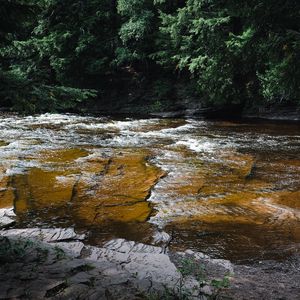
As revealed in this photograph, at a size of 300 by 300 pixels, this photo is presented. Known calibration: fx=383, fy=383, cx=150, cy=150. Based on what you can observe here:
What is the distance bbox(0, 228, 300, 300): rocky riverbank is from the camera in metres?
3.40

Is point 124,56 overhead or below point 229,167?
overhead

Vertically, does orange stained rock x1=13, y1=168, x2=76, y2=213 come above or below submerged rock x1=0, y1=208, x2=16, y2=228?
below

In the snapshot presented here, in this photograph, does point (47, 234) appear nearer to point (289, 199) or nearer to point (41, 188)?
point (41, 188)

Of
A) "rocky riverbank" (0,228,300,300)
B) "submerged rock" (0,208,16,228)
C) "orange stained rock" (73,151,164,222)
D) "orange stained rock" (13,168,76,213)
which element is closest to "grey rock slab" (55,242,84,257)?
"rocky riverbank" (0,228,300,300)

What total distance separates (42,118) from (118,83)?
9039mm

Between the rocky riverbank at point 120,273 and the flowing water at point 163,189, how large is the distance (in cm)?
38

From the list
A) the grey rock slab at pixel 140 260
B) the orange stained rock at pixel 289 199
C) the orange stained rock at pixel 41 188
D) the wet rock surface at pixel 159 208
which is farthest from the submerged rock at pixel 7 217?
the orange stained rock at pixel 289 199

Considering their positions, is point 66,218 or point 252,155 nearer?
point 66,218

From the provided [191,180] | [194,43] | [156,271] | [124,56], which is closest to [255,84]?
[194,43]

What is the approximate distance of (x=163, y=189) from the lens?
7.54 meters

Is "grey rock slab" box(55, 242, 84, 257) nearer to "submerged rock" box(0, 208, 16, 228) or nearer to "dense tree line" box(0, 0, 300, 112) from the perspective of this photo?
"submerged rock" box(0, 208, 16, 228)

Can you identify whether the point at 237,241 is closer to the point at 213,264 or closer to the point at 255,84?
the point at 213,264

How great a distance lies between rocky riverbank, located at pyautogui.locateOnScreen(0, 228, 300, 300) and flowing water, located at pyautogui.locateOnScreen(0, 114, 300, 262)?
1.23 feet

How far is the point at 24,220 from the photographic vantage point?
19.5ft
